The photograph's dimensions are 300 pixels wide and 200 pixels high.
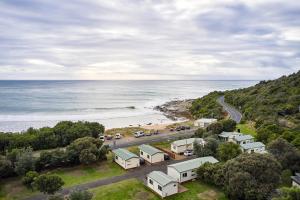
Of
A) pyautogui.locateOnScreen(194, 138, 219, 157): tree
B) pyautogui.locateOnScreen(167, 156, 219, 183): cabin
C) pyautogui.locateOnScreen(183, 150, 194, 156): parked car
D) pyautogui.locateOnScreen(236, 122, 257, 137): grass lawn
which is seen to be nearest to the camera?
pyautogui.locateOnScreen(167, 156, 219, 183): cabin

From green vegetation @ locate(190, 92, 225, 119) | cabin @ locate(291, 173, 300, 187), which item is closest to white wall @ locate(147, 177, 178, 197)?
cabin @ locate(291, 173, 300, 187)

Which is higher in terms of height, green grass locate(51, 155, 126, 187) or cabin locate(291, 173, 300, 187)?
cabin locate(291, 173, 300, 187)

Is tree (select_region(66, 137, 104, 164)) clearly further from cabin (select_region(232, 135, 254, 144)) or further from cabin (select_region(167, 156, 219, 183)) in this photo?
cabin (select_region(232, 135, 254, 144))

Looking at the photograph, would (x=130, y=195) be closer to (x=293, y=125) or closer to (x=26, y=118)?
(x=293, y=125)

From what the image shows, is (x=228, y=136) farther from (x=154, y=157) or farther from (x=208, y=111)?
(x=208, y=111)

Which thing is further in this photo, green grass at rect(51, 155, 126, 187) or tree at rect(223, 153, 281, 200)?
green grass at rect(51, 155, 126, 187)

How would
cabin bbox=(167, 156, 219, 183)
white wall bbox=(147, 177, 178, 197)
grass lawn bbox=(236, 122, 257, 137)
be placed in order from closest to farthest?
white wall bbox=(147, 177, 178, 197), cabin bbox=(167, 156, 219, 183), grass lawn bbox=(236, 122, 257, 137)

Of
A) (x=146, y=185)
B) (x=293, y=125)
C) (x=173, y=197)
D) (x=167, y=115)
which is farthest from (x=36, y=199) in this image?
(x=167, y=115)
